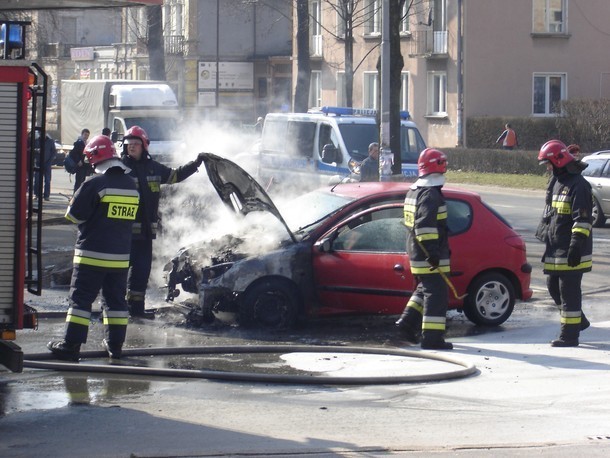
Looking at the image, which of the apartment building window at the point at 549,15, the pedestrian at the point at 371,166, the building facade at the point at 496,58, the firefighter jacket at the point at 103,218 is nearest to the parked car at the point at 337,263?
the firefighter jacket at the point at 103,218

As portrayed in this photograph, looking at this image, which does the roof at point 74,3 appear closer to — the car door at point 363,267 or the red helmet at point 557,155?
the car door at point 363,267

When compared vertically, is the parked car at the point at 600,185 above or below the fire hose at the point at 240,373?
above

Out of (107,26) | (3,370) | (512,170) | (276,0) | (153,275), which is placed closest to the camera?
(3,370)

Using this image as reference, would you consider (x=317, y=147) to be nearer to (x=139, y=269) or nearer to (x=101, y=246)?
(x=139, y=269)

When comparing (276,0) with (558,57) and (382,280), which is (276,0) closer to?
(558,57)

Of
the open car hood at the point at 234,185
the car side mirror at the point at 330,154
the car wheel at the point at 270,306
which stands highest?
the car side mirror at the point at 330,154

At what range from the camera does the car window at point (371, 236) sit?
10297 millimetres

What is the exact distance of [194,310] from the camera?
1034cm

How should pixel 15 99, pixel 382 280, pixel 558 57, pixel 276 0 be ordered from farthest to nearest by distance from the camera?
pixel 276 0, pixel 558 57, pixel 382 280, pixel 15 99

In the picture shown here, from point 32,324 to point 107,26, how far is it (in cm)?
6750

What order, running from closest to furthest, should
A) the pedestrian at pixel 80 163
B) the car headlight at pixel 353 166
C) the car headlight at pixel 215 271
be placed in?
the car headlight at pixel 215 271 < the car headlight at pixel 353 166 < the pedestrian at pixel 80 163

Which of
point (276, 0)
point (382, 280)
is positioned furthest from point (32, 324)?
point (276, 0)

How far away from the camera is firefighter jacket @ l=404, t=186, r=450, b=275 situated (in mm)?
9164

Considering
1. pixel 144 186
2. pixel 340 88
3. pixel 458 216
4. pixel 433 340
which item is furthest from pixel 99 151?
pixel 340 88
